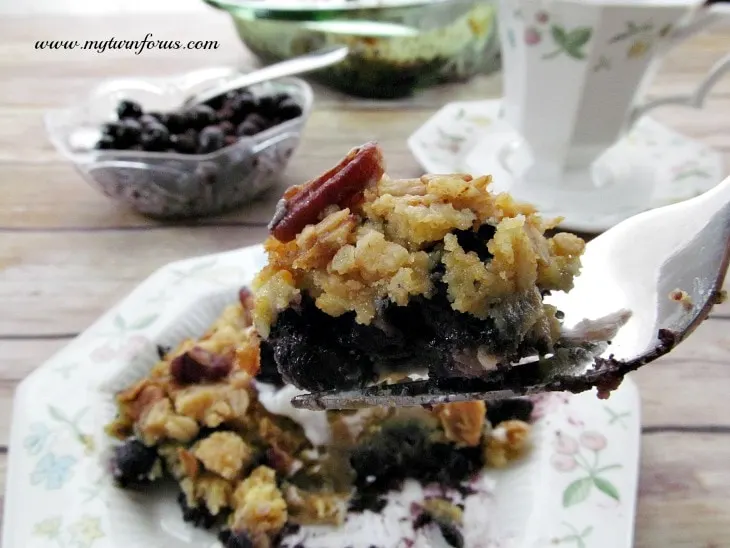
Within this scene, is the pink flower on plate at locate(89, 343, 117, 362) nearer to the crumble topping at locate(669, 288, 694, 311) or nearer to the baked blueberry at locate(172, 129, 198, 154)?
the baked blueberry at locate(172, 129, 198, 154)

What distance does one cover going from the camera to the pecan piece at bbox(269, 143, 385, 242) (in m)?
0.71

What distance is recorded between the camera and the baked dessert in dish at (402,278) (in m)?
0.65

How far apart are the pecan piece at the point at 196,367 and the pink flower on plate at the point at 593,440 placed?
51 cm

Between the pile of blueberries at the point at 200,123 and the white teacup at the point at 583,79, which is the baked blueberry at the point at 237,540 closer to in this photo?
the pile of blueberries at the point at 200,123

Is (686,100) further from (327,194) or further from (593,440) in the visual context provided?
(327,194)

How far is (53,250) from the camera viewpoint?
144 cm

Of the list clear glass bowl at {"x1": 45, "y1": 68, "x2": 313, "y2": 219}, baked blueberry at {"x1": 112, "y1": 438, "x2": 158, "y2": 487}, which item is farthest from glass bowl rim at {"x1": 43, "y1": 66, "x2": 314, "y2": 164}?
baked blueberry at {"x1": 112, "y1": 438, "x2": 158, "y2": 487}

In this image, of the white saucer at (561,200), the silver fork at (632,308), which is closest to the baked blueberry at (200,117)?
the white saucer at (561,200)

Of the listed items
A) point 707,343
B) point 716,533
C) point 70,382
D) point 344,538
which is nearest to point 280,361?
point 344,538

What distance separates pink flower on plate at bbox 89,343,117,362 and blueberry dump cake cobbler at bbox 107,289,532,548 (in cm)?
6

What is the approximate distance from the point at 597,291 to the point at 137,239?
104cm

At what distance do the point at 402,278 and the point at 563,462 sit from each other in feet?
1.35

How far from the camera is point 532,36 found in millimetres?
1306

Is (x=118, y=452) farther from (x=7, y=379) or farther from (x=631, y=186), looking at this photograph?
(x=631, y=186)
